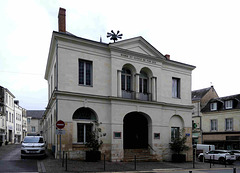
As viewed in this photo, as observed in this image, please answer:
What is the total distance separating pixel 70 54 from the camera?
2031cm

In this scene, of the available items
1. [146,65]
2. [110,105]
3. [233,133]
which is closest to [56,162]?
[110,105]

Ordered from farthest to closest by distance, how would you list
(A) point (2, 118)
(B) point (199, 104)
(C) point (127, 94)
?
(A) point (2, 118)
(B) point (199, 104)
(C) point (127, 94)

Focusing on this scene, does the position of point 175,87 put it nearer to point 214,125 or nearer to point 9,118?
point 214,125

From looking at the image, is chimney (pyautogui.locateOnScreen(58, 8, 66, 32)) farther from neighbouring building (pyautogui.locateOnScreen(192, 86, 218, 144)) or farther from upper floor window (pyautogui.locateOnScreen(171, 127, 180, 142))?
neighbouring building (pyautogui.locateOnScreen(192, 86, 218, 144))

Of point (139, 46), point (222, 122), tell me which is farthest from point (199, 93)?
point (139, 46)

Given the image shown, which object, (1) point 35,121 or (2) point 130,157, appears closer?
(2) point 130,157

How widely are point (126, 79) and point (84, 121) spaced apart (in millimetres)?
5265

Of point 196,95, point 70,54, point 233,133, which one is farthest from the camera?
point 196,95

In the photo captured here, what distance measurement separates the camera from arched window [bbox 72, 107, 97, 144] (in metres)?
20.5

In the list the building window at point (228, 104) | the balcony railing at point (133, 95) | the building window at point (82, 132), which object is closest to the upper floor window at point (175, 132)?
the balcony railing at point (133, 95)

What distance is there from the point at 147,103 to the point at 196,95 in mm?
27051

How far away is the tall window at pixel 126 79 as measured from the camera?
76.6 ft

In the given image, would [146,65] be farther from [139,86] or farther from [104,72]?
[104,72]

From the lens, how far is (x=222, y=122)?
41.7 meters
